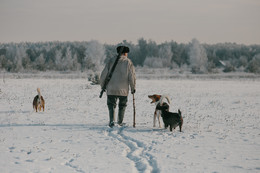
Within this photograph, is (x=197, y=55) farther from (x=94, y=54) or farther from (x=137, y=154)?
(x=137, y=154)

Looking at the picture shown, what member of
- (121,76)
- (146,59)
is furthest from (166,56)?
(121,76)

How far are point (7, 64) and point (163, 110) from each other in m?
67.7

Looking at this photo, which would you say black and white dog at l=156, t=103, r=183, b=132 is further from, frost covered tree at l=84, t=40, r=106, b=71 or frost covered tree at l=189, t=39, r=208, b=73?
frost covered tree at l=189, t=39, r=208, b=73

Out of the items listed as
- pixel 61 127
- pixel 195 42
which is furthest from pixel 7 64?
pixel 61 127

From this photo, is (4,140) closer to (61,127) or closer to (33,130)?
(33,130)

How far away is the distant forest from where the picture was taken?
65438 millimetres

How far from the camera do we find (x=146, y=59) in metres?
91.2

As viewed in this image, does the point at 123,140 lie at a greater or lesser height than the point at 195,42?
lesser

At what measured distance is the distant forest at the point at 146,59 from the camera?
6544 cm

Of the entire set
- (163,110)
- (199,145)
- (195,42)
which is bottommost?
(199,145)

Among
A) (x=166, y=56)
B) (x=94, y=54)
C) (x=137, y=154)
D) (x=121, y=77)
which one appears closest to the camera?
(x=137, y=154)

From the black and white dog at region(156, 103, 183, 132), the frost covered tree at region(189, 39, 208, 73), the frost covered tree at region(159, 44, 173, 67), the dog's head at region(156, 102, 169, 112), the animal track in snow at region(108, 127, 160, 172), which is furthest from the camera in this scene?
the frost covered tree at region(159, 44, 173, 67)

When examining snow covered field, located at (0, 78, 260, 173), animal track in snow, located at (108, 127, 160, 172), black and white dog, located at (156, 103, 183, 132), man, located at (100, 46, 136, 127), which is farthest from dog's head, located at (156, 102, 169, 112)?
animal track in snow, located at (108, 127, 160, 172)

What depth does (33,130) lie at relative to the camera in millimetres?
8328
